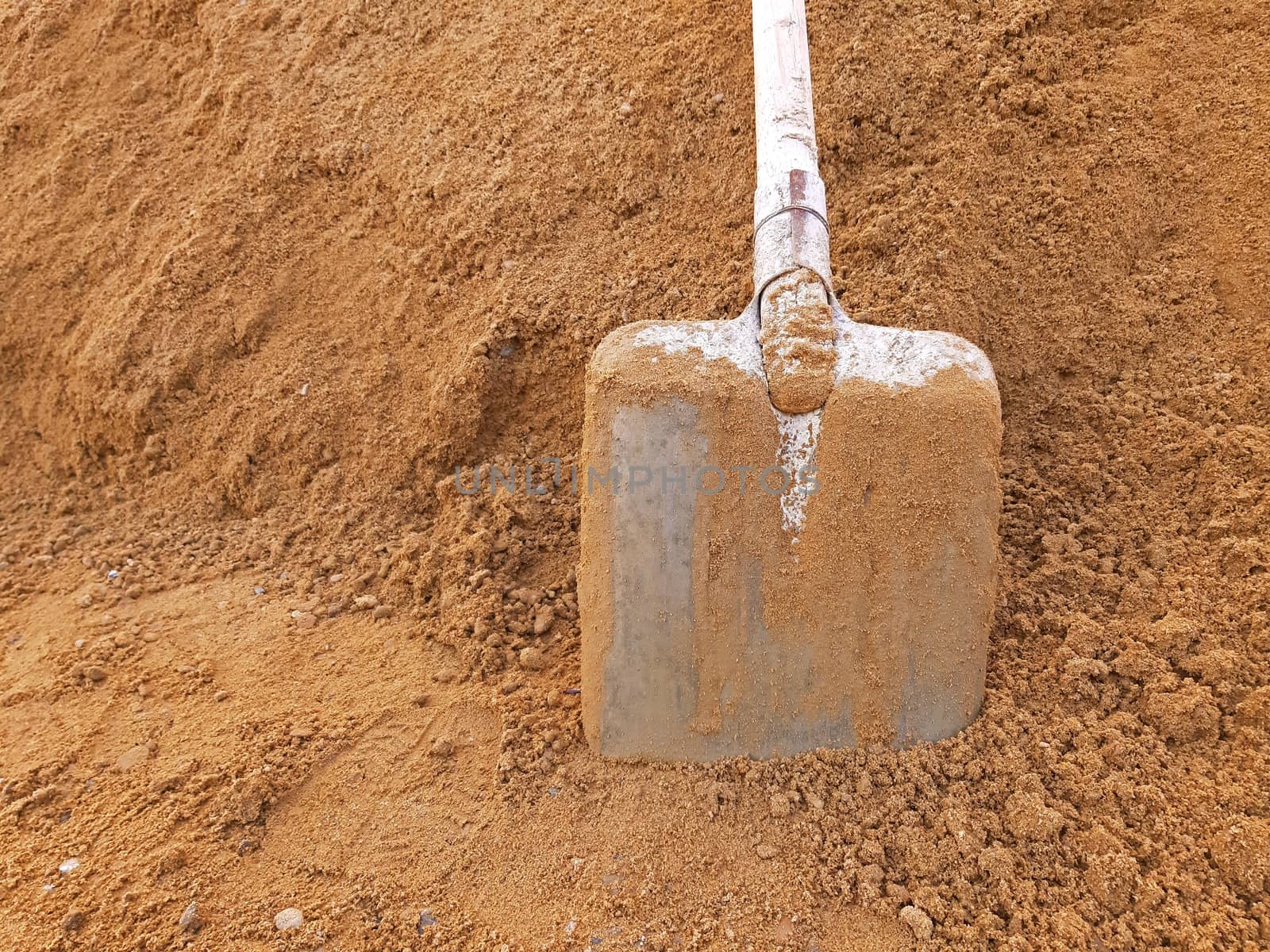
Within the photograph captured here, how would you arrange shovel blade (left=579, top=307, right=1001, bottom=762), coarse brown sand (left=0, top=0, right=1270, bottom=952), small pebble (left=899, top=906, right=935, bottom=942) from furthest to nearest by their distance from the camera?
shovel blade (left=579, top=307, right=1001, bottom=762) → coarse brown sand (left=0, top=0, right=1270, bottom=952) → small pebble (left=899, top=906, right=935, bottom=942)

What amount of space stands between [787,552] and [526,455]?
1.03 metres

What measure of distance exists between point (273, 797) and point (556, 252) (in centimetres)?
179

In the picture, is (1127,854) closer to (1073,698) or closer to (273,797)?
(1073,698)

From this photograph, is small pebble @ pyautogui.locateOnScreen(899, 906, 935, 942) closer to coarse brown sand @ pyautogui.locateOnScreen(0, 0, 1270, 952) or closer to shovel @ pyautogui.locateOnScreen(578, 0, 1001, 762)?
coarse brown sand @ pyautogui.locateOnScreen(0, 0, 1270, 952)

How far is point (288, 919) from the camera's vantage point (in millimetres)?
1679

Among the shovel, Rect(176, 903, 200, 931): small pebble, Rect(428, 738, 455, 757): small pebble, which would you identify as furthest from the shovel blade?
Rect(176, 903, 200, 931): small pebble

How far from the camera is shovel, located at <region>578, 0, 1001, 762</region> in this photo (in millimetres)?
1938

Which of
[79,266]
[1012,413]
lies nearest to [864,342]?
[1012,413]

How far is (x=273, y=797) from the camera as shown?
192 centimetres

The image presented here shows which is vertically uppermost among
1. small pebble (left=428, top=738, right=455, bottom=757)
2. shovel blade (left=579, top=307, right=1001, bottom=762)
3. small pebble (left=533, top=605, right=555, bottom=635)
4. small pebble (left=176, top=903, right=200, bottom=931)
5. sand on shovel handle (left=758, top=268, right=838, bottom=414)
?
sand on shovel handle (left=758, top=268, right=838, bottom=414)

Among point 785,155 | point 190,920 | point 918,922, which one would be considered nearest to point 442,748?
point 190,920

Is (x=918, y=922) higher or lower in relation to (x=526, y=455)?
lower

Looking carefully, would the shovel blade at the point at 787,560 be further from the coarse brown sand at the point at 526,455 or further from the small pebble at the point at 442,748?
the small pebble at the point at 442,748

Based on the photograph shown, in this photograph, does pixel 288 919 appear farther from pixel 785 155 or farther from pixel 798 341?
pixel 785 155
